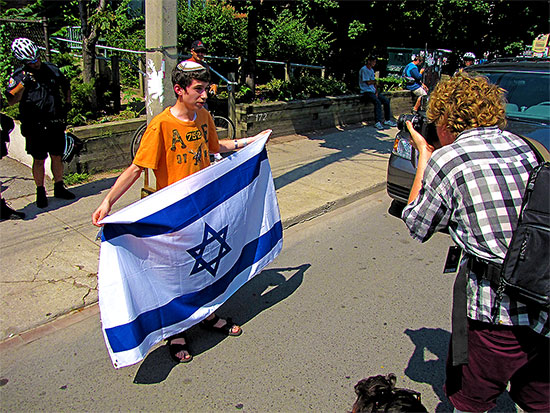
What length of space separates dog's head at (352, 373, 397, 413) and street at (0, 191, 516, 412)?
1.09 metres

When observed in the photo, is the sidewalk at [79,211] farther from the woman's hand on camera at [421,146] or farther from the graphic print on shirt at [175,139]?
the woman's hand on camera at [421,146]

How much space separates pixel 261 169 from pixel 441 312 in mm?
1898

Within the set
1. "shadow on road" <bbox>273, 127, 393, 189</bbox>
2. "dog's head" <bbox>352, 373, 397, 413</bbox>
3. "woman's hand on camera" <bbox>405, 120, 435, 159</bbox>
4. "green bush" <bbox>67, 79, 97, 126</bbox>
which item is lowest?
"shadow on road" <bbox>273, 127, 393, 189</bbox>

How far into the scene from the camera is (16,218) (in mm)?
5535

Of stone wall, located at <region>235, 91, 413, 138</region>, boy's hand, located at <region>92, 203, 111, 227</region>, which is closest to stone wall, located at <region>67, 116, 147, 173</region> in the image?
stone wall, located at <region>235, 91, 413, 138</region>

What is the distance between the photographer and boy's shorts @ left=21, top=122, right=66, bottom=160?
5785 millimetres

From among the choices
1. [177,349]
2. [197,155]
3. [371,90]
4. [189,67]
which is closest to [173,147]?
[197,155]

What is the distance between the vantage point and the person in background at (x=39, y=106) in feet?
18.1

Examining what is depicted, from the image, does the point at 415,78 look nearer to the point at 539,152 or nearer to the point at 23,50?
the point at 23,50

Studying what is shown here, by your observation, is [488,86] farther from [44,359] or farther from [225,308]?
[44,359]

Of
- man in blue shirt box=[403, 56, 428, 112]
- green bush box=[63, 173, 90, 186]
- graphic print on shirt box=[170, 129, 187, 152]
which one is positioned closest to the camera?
graphic print on shirt box=[170, 129, 187, 152]

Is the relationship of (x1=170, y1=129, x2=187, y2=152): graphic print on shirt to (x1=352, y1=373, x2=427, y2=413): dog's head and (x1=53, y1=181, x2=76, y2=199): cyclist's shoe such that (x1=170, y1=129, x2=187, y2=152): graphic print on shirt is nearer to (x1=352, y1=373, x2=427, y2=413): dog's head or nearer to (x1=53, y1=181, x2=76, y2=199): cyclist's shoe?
(x1=352, y1=373, x2=427, y2=413): dog's head

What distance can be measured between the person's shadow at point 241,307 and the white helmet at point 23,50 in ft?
11.8

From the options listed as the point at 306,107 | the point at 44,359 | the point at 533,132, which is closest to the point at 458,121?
the point at 44,359
